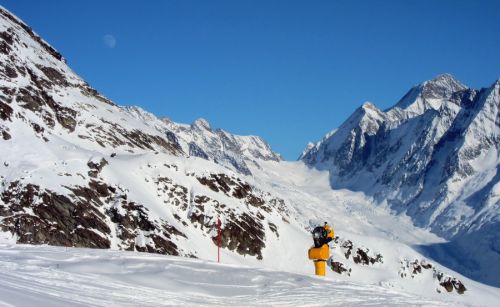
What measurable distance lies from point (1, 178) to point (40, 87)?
32.0m

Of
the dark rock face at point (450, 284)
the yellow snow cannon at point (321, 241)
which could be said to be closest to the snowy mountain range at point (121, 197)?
the dark rock face at point (450, 284)

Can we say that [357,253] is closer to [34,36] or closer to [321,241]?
[321,241]

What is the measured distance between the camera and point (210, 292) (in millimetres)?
18484

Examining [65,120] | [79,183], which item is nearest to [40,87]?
[65,120]

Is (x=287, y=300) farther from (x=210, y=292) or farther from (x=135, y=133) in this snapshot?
(x=135, y=133)

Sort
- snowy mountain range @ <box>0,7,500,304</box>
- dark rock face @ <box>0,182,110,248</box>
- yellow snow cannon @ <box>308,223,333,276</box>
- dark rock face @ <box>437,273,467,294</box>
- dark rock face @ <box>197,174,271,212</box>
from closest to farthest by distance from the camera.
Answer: yellow snow cannon @ <box>308,223,333,276</box>, dark rock face @ <box>0,182,110,248</box>, snowy mountain range @ <box>0,7,500,304</box>, dark rock face @ <box>197,174,271,212</box>, dark rock face @ <box>437,273,467,294</box>

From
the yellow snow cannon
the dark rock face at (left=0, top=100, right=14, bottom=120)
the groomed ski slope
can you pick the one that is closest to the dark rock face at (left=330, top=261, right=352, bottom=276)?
the dark rock face at (left=0, top=100, right=14, bottom=120)

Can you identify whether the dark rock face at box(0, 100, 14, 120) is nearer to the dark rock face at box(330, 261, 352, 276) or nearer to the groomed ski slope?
the dark rock face at box(330, 261, 352, 276)

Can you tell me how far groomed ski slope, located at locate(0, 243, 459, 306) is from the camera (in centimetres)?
1532

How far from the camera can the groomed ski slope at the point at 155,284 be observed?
1532cm

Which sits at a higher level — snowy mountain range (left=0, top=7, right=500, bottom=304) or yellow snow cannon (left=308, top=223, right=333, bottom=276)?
snowy mountain range (left=0, top=7, right=500, bottom=304)

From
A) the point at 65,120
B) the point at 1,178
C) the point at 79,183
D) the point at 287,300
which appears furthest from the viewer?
the point at 65,120

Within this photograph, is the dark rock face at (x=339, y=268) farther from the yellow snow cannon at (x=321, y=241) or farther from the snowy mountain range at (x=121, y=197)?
the yellow snow cannon at (x=321, y=241)

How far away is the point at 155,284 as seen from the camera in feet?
60.6
